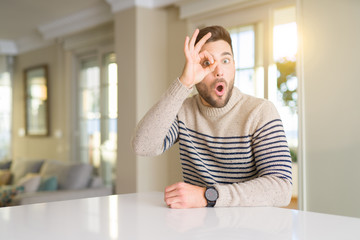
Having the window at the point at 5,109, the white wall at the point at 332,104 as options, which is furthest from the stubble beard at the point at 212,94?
the window at the point at 5,109

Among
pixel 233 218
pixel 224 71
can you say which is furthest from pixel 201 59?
pixel 233 218

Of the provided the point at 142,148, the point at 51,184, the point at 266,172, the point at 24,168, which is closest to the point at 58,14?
the point at 24,168

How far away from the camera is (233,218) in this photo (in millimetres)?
1074

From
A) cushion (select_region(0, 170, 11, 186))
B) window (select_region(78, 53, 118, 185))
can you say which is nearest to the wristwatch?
window (select_region(78, 53, 118, 185))

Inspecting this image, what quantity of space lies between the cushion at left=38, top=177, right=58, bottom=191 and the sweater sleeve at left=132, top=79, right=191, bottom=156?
3.22 meters

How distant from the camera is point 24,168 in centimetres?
556

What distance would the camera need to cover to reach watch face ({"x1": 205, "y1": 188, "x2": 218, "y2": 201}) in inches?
49.0

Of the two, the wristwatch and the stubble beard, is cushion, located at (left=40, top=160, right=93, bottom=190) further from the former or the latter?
the wristwatch

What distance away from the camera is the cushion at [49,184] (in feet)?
14.6

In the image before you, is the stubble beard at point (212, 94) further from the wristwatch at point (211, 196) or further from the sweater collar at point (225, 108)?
the wristwatch at point (211, 196)

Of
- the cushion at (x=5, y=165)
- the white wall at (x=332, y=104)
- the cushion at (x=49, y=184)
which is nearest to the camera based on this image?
the white wall at (x=332, y=104)

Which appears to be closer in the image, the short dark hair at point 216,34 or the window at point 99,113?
the short dark hair at point 216,34

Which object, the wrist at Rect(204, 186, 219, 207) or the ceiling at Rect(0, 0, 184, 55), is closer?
the wrist at Rect(204, 186, 219, 207)

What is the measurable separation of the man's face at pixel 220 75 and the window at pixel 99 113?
3.80 metres
